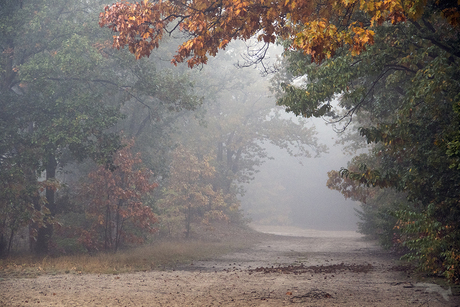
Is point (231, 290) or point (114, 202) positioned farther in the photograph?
point (114, 202)

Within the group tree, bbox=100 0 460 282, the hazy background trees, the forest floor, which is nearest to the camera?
the forest floor

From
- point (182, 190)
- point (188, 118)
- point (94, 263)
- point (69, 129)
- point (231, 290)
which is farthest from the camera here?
point (188, 118)

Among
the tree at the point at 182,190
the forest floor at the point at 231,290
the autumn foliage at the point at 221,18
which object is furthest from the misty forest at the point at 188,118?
the forest floor at the point at 231,290

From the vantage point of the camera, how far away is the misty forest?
24.6 ft

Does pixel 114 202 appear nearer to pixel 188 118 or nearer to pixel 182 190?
pixel 182 190

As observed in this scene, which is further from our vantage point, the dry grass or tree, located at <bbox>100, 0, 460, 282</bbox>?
the dry grass

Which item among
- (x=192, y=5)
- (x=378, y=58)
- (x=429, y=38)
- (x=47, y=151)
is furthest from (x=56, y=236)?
(x=429, y=38)

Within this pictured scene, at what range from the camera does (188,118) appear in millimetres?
35031

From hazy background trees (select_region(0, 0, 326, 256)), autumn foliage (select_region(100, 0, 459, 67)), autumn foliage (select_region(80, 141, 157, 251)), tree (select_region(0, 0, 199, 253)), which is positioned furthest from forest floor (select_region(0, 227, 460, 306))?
autumn foliage (select_region(80, 141, 157, 251))

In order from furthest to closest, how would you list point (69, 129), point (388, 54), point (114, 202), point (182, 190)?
point (182, 190) < point (114, 202) < point (69, 129) < point (388, 54)

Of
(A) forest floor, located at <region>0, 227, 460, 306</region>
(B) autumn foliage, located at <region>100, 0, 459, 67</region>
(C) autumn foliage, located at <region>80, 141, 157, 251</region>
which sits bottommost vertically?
(A) forest floor, located at <region>0, 227, 460, 306</region>

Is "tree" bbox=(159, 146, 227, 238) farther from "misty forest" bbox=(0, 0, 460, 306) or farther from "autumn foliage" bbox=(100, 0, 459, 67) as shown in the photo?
"autumn foliage" bbox=(100, 0, 459, 67)

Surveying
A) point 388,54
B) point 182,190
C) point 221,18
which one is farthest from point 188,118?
point 221,18

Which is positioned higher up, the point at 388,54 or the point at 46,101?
the point at 46,101
